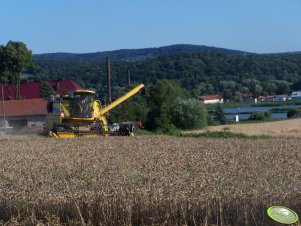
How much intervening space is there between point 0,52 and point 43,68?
78.4m

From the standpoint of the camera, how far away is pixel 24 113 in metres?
69.7

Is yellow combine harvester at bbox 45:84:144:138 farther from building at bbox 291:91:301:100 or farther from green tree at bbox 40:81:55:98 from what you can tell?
building at bbox 291:91:301:100

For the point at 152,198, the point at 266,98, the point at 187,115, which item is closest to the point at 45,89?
the point at 187,115

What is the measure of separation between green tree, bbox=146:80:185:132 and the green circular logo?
152ft

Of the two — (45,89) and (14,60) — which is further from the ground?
(14,60)

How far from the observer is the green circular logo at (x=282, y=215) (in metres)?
7.53

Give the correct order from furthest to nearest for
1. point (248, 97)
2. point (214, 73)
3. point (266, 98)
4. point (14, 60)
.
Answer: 1. point (214, 73)
2. point (248, 97)
3. point (266, 98)
4. point (14, 60)

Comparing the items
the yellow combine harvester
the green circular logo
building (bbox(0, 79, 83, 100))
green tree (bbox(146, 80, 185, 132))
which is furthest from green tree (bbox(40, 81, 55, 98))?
the green circular logo

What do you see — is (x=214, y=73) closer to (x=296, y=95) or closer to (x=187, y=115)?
(x=296, y=95)

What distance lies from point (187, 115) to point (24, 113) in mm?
22340

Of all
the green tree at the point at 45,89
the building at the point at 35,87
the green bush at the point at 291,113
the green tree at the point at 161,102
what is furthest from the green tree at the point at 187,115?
the green tree at the point at 45,89

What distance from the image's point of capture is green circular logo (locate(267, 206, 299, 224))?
24.7ft

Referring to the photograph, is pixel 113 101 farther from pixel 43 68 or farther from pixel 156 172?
pixel 43 68

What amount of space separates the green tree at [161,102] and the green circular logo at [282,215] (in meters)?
46.3
